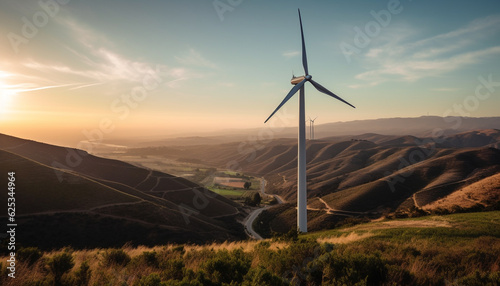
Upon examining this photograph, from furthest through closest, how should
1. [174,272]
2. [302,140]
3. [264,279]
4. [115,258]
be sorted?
[302,140] < [115,258] < [174,272] < [264,279]

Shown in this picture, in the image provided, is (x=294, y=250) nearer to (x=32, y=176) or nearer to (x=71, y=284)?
(x=71, y=284)

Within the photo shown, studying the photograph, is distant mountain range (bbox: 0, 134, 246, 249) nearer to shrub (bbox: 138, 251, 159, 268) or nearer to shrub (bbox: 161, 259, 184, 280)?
shrub (bbox: 138, 251, 159, 268)

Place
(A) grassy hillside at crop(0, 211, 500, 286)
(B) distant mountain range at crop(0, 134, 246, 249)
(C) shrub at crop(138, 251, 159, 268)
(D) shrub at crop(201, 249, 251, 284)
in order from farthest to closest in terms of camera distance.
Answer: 1. (B) distant mountain range at crop(0, 134, 246, 249)
2. (C) shrub at crop(138, 251, 159, 268)
3. (D) shrub at crop(201, 249, 251, 284)
4. (A) grassy hillside at crop(0, 211, 500, 286)

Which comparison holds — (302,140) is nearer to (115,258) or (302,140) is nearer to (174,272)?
(115,258)

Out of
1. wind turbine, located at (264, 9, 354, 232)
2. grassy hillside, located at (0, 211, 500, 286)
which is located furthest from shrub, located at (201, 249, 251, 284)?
wind turbine, located at (264, 9, 354, 232)

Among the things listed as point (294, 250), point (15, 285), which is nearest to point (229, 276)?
point (294, 250)

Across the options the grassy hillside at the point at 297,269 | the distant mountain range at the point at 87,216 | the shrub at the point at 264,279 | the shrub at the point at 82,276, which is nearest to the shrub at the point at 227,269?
the grassy hillside at the point at 297,269

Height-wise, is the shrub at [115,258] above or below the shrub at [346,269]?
below

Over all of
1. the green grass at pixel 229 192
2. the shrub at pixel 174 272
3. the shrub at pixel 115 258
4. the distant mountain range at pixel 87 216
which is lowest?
the green grass at pixel 229 192

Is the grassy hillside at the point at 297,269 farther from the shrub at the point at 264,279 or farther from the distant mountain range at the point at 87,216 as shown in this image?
the distant mountain range at the point at 87,216

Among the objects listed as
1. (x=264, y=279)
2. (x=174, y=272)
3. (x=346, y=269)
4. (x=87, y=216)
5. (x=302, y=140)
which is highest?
(x=302, y=140)

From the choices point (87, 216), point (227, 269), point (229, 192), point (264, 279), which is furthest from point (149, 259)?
point (229, 192)

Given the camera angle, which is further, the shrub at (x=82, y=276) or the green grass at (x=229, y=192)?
→ the green grass at (x=229, y=192)
